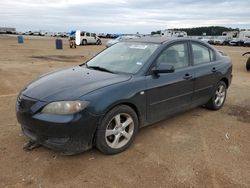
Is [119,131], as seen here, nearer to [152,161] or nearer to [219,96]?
[152,161]

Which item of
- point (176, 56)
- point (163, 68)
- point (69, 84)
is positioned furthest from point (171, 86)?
point (69, 84)

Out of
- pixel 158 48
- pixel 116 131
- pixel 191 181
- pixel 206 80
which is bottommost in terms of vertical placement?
pixel 191 181

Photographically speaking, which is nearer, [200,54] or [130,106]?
[130,106]

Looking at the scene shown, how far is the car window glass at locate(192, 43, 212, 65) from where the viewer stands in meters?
5.41

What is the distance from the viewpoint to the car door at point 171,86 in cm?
441

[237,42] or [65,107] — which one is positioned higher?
[65,107]

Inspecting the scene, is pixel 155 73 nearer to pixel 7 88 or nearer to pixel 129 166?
pixel 129 166

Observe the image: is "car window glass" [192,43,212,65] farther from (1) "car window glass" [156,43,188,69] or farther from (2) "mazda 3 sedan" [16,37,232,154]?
(1) "car window glass" [156,43,188,69]

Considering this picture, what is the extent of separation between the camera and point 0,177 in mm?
3398

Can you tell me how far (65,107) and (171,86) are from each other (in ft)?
6.19

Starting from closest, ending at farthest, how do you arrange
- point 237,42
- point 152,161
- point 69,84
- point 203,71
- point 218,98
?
1. point 152,161
2. point 69,84
3. point 203,71
4. point 218,98
5. point 237,42

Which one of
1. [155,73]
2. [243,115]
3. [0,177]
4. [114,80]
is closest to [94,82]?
[114,80]

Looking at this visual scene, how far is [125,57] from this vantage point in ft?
15.7

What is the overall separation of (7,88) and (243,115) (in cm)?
596
